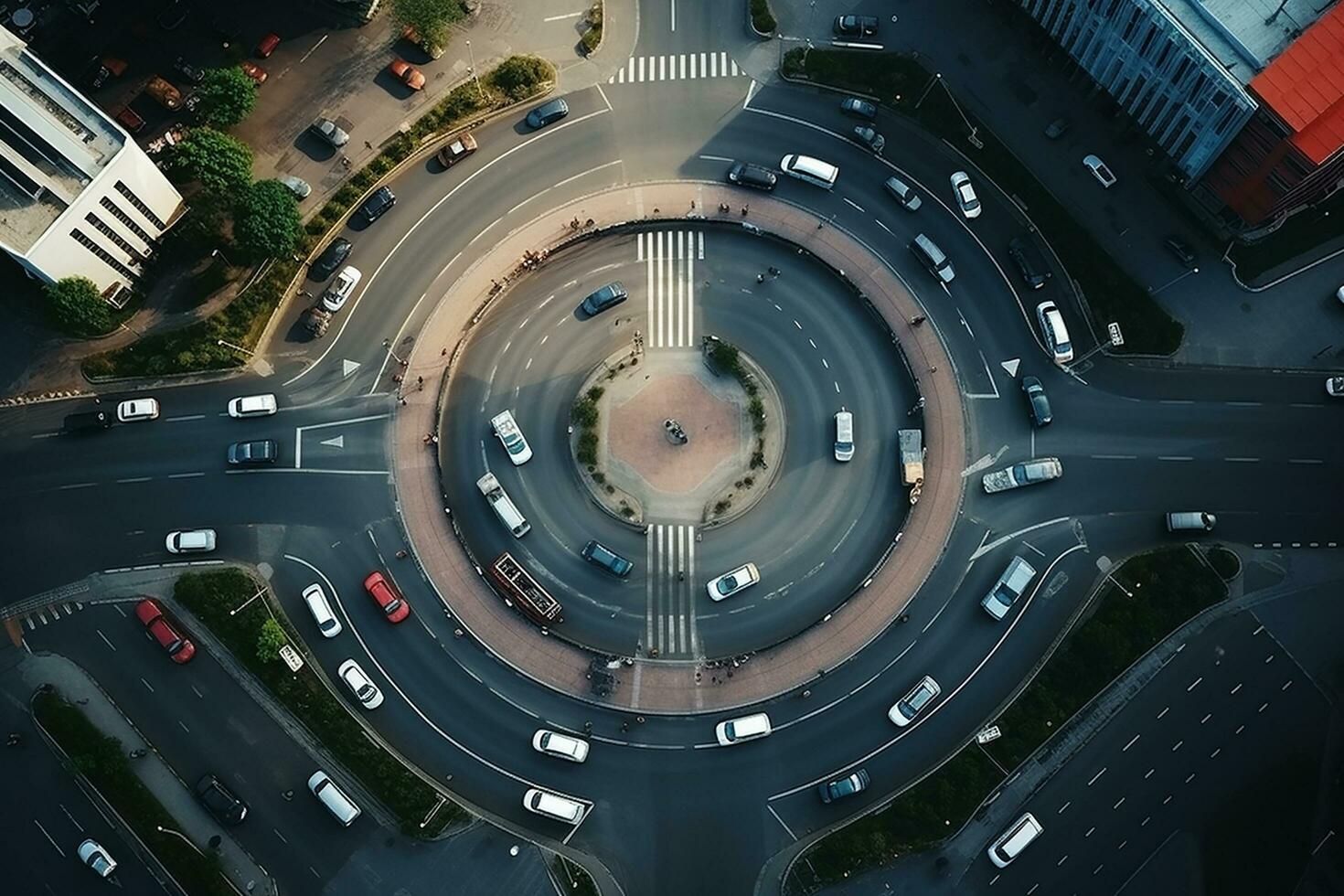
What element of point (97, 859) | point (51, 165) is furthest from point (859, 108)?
point (97, 859)

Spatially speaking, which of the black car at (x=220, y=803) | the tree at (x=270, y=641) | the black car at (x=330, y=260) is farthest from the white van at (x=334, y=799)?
the black car at (x=330, y=260)

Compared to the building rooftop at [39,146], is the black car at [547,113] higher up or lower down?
lower down

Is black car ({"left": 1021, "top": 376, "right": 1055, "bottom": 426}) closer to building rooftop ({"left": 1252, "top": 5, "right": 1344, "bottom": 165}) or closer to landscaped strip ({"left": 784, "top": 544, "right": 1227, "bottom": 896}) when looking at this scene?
landscaped strip ({"left": 784, "top": 544, "right": 1227, "bottom": 896})

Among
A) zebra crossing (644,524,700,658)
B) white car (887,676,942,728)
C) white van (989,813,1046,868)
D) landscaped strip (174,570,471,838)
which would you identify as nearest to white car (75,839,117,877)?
landscaped strip (174,570,471,838)

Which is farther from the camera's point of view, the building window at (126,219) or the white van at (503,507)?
the white van at (503,507)

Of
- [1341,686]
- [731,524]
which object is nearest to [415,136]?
[731,524]

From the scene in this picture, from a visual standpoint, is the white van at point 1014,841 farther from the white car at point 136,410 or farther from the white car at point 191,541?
the white car at point 136,410

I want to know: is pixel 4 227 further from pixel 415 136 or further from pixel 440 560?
pixel 440 560
